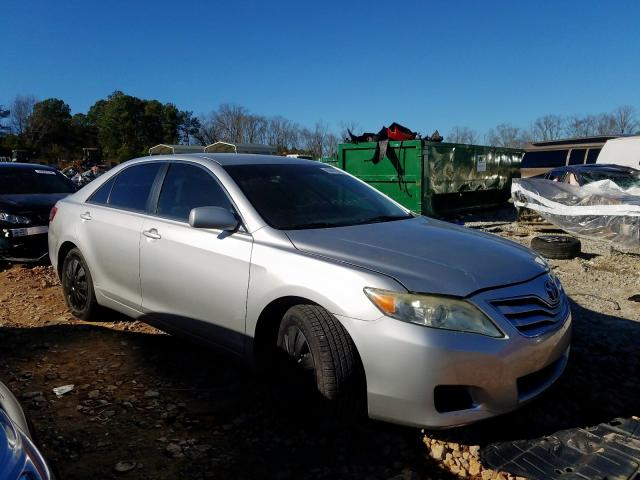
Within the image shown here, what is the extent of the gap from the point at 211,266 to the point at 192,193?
2.27ft

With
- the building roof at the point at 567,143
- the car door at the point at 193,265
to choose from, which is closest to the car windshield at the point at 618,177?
the building roof at the point at 567,143

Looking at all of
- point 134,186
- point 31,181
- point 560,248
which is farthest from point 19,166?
point 560,248

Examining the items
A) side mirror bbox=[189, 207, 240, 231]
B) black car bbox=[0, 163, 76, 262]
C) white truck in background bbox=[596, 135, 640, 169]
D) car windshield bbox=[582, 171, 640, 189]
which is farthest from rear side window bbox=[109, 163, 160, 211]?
white truck in background bbox=[596, 135, 640, 169]

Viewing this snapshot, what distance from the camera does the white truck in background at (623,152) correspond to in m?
11.8

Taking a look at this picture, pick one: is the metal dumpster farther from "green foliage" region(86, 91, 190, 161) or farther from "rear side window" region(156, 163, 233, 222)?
"green foliage" region(86, 91, 190, 161)

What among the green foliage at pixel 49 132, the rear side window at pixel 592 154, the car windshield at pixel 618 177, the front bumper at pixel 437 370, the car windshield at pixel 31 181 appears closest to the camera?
the front bumper at pixel 437 370

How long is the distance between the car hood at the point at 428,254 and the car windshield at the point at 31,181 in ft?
20.7

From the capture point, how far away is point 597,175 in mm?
9266

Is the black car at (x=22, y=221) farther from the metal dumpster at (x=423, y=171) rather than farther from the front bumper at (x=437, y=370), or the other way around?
the metal dumpster at (x=423, y=171)

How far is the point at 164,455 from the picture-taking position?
8.45 feet

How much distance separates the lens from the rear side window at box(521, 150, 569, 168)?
1603 centimetres

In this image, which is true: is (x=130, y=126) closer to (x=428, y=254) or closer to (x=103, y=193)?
(x=103, y=193)

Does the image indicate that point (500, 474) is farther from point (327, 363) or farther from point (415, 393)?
point (327, 363)

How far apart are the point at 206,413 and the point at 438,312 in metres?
1.56
